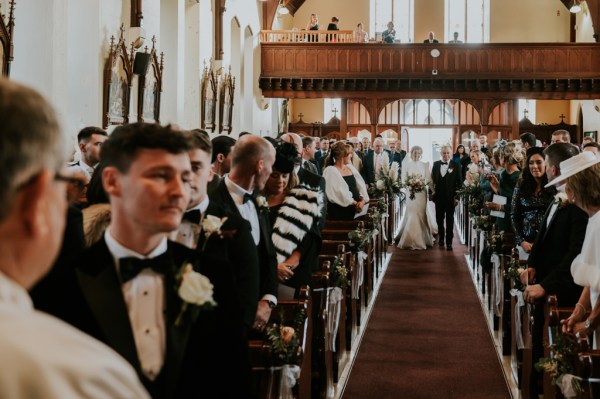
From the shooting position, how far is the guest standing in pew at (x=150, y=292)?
6.95 ft

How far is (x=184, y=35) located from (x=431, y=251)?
5931 mm

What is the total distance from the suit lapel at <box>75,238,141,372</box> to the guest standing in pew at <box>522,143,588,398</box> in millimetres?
3209

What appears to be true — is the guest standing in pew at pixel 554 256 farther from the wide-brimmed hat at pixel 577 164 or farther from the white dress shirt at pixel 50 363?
the white dress shirt at pixel 50 363

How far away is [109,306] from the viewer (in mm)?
2109

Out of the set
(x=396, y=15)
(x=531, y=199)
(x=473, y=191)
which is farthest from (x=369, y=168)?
(x=396, y=15)

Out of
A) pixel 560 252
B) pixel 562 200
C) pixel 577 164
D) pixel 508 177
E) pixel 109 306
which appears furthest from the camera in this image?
pixel 508 177

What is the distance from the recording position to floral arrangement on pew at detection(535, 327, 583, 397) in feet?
12.1

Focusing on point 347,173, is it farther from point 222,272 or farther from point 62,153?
point 62,153

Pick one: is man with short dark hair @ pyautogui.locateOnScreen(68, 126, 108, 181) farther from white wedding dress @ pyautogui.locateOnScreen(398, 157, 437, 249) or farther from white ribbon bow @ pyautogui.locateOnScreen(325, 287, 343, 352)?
white wedding dress @ pyautogui.locateOnScreen(398, 157, 437, 249)

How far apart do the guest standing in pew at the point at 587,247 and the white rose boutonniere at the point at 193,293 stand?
7.99 ft

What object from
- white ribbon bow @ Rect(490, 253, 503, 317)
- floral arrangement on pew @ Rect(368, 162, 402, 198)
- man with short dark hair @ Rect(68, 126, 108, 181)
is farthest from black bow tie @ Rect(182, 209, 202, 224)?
floral arrangement on pew @ Rect(368, 162, 402, 198)

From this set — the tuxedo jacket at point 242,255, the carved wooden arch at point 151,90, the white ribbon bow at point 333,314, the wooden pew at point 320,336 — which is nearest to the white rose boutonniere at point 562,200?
the wooden pew at point 320,336

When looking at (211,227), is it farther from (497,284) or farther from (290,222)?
(497,284)

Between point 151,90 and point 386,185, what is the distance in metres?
4.10
